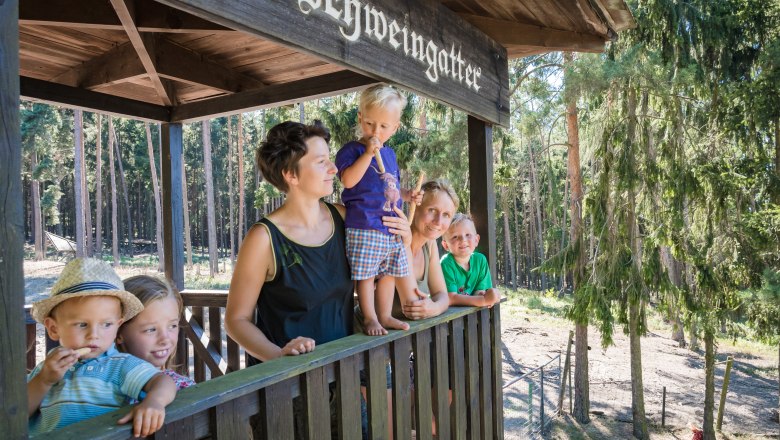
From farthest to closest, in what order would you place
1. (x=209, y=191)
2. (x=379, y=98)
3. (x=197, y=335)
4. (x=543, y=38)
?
(x=209, y=191), (x=197, y=335), (x=543, y=38), (x=379, y=98)

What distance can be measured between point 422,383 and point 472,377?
2.18 ft

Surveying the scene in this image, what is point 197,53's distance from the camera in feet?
14.2

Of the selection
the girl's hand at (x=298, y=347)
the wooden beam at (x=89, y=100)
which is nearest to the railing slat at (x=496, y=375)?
the girl's hand at (x=298, y=347)

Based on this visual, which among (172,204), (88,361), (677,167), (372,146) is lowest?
(88,361)

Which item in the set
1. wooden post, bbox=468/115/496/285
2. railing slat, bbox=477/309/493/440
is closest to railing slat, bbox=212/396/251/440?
railing slat, bbox=477/309/493/440

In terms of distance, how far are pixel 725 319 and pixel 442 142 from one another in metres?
7.85

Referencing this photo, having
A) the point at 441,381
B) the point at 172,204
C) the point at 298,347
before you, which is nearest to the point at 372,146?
the point at 298,347

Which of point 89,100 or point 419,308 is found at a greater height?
point 89,100

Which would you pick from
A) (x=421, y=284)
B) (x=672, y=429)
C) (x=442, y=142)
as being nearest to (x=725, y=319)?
(x=672, y=429)

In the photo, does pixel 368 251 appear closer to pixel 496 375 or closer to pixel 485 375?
pixel 485 375

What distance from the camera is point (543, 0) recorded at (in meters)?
3.69

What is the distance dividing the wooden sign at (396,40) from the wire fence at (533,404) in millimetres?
9539

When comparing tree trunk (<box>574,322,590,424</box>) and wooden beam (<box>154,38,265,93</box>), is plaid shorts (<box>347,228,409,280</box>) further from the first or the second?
tree trunk (<box>574,322,590,424</box>)

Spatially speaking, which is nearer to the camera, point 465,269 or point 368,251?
point 368,251
